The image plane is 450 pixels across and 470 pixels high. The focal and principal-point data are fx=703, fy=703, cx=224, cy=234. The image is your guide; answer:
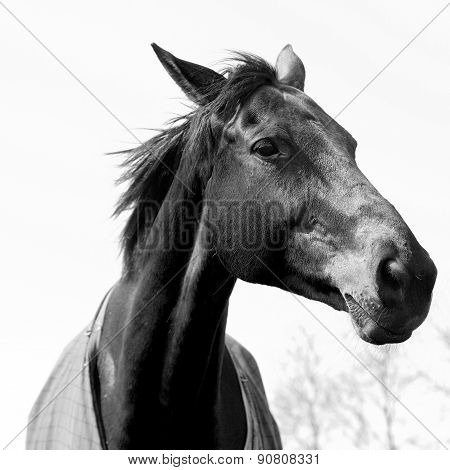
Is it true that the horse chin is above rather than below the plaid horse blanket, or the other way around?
above

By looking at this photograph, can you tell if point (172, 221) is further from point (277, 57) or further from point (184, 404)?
point (277, 57)

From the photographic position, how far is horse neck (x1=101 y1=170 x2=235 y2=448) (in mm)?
3670

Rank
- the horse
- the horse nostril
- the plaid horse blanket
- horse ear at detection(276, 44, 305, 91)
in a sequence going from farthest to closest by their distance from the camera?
horse ear at detection(276, 44, 305, 91)
the plaid horse blanket
the horse
the horse nostril

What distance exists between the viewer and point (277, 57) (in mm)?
4727

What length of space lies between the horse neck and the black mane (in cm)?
24

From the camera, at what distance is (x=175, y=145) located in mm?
4160

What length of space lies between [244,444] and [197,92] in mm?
2029

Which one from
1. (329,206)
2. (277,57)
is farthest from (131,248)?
(277,57)

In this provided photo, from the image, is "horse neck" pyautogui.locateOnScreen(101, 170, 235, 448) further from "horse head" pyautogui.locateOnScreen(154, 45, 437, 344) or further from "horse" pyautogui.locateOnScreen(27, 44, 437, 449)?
"horse head" pyautogui.locateOnScreen(154, 45, 437, 344)

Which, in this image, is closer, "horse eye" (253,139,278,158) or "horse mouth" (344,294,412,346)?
"horse mouth" (344,294,412,346)

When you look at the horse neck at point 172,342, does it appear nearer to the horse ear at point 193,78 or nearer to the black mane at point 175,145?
the black mane at point 175,145

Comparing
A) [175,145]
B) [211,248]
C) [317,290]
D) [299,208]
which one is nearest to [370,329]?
[317,290]

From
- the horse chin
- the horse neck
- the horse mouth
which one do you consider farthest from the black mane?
the horse mouth

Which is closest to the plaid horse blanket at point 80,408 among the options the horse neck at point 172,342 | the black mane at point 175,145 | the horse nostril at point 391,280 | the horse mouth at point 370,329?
the horse neck at point 172,342
